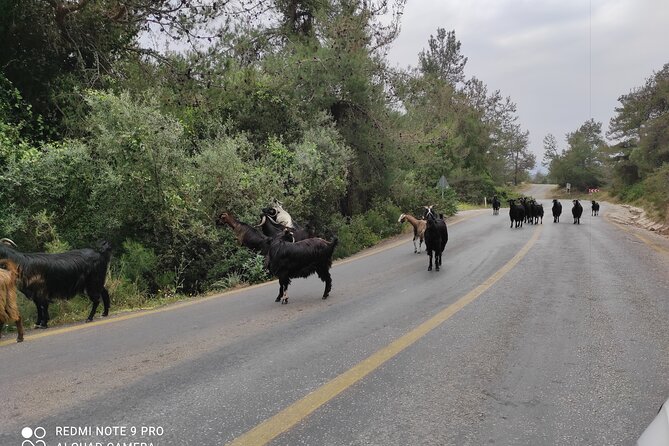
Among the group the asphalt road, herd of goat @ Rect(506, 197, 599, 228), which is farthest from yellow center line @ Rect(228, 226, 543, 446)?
herd of goat @ Rect(506, 197, 599, 228)

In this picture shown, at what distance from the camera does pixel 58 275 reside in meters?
6.29

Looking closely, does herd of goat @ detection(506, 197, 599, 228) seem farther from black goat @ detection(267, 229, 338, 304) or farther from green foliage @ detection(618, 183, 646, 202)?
green foliage @ detection(618, 183, 646, 202)

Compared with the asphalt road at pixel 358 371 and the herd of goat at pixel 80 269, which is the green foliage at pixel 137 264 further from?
the asphalt road at pixel 358 371

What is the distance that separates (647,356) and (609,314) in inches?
76.1

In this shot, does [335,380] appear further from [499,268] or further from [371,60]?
[371,60]

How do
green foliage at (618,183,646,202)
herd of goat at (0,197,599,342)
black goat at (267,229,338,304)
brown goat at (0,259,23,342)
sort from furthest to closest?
green foliage at (618,183,646,202) → black goat at (267,229,338,304) → herd of goat at (0,197,599,342) → brown goat at (0,259,23,342)

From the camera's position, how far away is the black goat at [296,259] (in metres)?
7.58

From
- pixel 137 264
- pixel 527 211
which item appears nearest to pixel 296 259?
pixel 137 264

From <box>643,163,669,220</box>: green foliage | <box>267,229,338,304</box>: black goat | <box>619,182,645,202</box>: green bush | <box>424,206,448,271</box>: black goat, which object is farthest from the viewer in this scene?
<box>619,182,645,202</box>: green bush

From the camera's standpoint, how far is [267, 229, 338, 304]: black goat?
758cm

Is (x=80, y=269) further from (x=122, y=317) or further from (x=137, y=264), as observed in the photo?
(x=137, y=264)

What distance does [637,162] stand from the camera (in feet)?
161

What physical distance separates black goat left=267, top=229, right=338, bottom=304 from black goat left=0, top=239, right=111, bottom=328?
8.25ft

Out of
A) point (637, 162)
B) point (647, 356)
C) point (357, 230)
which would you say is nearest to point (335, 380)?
point (647, 356)
